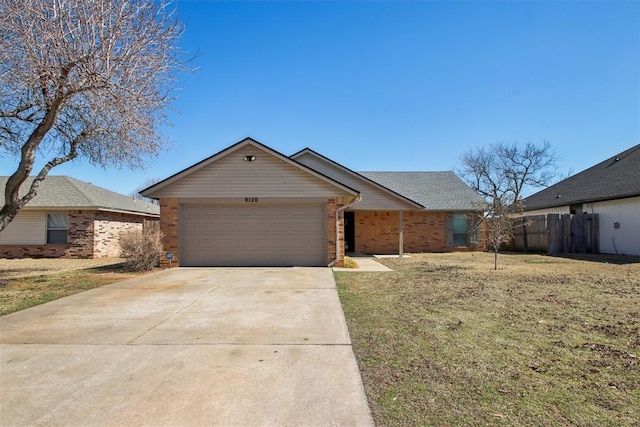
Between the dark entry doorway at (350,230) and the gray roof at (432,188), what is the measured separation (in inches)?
147

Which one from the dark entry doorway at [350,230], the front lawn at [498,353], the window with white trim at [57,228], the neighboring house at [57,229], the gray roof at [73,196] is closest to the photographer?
the front lawn at [498,353]

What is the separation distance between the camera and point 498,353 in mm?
4414

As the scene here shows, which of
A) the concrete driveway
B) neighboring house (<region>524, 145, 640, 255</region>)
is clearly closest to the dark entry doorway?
neighboring house (<region>524, 145, 640, 255</region>)

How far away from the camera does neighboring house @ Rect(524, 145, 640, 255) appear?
16.4 m

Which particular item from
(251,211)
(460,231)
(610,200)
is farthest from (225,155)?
(610,200)

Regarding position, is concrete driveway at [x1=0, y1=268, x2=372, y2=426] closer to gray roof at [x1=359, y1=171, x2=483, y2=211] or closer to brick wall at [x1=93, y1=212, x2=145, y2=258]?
brick wall at [x1=93, y1=212, x2=145, y2=258]

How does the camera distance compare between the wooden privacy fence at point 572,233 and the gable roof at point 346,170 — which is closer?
the gable roof at point 346,170

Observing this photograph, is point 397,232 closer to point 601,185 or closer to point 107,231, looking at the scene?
point 601,185

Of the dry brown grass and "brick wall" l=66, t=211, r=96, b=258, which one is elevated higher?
"brick wall" l=66, t=211, r=96, b=258

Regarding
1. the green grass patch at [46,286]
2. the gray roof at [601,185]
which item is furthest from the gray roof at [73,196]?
the gray roof at [601,185]

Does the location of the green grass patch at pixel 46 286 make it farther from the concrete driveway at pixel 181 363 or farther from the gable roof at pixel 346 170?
the gable roof at pixel 346 170

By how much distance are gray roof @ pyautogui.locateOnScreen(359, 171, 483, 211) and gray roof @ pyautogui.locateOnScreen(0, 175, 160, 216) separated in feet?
49.0

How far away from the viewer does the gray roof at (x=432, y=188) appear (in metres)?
20.3

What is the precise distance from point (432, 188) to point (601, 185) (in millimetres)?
8558
